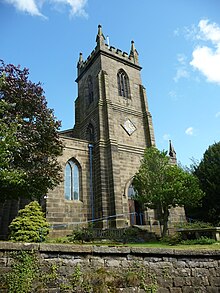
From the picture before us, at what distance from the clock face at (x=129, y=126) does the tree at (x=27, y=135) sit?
417 inches

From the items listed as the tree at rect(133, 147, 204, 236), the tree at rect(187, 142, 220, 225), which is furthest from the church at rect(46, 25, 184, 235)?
the tree at rect(187, 142, 220, 225)

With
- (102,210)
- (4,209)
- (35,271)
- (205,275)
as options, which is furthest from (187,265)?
(4,209)

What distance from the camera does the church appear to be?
18562mm

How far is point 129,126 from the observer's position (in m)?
24.3

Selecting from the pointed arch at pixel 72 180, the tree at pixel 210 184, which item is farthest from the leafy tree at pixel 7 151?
the tree at pixel 210 184

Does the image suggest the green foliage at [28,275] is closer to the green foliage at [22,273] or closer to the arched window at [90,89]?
the green foliage at [22,273]

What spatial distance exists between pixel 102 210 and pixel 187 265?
11977 mm

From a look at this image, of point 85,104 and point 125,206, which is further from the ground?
point 85,104

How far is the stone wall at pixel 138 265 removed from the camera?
232 inches

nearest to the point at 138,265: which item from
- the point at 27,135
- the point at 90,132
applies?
the point at 27,135

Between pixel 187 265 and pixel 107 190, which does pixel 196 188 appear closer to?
pixel 107 190

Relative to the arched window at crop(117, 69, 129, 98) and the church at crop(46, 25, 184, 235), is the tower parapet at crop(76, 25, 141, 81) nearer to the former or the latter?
the church at crop(46, 25, 184, 235)

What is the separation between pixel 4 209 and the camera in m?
19.9

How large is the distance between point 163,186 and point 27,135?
981 cm
